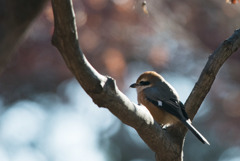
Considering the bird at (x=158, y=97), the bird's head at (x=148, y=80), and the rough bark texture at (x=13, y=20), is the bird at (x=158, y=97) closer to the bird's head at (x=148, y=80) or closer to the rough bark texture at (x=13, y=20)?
the bird's head at (x=148, y=80)

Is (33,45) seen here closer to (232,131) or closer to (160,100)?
(160,100)

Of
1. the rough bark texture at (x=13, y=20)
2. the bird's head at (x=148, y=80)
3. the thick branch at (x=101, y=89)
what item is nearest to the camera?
the rough bark texture at (x=13, y=20)

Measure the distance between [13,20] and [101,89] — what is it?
→ 0.92 m

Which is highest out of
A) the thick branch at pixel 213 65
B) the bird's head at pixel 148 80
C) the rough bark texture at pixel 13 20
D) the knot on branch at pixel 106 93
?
the bird's head at pixel 148 80

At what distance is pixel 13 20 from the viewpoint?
1.63 metres

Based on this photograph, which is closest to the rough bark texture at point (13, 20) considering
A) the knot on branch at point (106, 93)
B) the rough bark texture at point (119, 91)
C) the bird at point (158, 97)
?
the rough bark texture at point (119, 91)

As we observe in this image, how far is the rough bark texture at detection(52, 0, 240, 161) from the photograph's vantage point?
223 centimetres

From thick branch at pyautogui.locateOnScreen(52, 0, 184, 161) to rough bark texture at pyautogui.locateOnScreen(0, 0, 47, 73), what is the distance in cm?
49

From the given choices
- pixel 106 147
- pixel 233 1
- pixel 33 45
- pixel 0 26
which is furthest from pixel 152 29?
pixel 0 26

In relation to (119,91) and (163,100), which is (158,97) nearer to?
(163,100)

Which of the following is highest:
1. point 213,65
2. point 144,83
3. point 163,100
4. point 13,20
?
point 144,83

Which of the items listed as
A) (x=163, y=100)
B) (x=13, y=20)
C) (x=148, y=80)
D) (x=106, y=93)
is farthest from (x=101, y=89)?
(x=148, y=80)

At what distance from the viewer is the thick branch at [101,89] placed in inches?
87.0

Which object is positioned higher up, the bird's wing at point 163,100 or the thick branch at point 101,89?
Answer: the bird's wing at point 163,100
